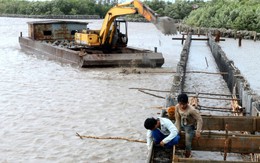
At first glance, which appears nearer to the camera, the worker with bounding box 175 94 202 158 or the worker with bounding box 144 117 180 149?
the worker with bounding box 144 117 180 149

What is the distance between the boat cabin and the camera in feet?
97.4

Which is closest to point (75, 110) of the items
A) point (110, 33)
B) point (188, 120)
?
point (188, 120)

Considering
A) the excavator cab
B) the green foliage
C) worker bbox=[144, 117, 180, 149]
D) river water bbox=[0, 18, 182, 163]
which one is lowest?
river water bbox=[0, 18, 182, 163]

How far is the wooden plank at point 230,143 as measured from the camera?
776 cm

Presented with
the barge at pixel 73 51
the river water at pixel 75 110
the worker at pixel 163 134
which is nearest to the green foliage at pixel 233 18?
the barge at pixel 73 51

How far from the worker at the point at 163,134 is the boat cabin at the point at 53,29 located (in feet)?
77.3

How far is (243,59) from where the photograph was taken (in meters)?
29.4

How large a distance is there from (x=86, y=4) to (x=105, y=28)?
414ft

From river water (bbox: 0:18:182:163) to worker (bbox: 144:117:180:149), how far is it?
1.90 meters

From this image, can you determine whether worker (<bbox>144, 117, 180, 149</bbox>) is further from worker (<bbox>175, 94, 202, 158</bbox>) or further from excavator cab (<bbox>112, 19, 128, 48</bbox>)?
excavator cab (<bbox>112, 19, 128, 48</bbox>)

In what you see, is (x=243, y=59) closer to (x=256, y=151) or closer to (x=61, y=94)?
(x=61, y=94)

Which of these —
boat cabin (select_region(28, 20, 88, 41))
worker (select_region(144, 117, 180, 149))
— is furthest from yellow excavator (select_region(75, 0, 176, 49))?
worker (select_region(144, 117, 180, 149))

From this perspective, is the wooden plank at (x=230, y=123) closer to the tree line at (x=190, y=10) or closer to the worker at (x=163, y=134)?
the worker at (x=163, y=134)

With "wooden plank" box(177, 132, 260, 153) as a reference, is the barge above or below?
above
